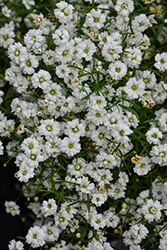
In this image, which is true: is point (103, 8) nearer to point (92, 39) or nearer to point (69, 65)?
point (92, 39)

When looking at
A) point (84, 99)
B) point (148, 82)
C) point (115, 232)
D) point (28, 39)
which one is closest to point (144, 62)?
point (148, 82)

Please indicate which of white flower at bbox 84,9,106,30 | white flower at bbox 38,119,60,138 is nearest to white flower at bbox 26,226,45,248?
white flower at bbox 38,119,60,138

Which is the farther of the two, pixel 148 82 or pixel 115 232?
pixel 115 232

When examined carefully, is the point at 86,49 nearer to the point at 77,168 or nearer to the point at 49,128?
the point at 49,128

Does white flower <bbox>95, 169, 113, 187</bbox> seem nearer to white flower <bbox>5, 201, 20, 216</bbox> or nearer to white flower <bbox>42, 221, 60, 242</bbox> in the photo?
white flower <bbox>42, 221, 60, 242</bbox>

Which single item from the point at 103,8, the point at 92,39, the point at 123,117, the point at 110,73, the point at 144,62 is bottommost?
the point at 123,117

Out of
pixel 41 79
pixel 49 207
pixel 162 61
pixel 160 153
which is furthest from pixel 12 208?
pixel 162 61

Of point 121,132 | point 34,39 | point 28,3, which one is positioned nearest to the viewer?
point 121,132

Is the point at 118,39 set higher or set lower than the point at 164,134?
higher
